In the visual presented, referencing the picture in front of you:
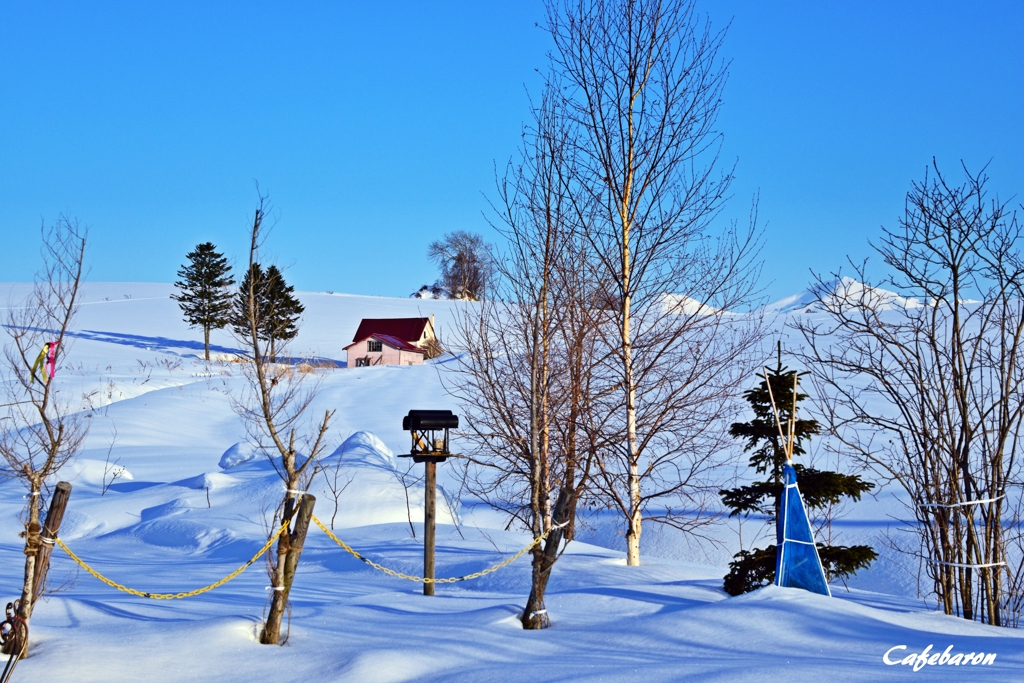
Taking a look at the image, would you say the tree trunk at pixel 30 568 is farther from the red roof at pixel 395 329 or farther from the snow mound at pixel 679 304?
the red roof at pixel 395 329

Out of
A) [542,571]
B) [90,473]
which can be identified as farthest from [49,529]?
[90,473]

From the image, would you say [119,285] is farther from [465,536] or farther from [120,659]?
[120,659]

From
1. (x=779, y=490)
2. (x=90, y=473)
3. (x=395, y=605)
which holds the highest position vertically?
(x=90, y=473)

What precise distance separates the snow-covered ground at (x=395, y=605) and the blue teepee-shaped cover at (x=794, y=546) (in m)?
0.51

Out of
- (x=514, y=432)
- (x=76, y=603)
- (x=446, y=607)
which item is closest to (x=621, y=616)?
(x=446, y=607)

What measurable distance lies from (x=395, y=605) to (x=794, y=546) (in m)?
3.51

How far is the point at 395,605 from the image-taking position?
7410 millimetres

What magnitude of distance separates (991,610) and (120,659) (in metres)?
7.12

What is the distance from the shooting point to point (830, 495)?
8414mm

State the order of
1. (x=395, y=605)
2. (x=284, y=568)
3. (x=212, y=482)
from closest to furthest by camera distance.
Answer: (x=284, y=568) < (x=395, y=605) < (x=212, y=482)

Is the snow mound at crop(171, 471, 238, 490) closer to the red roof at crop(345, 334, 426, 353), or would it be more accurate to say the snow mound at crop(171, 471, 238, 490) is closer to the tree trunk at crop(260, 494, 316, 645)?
the tree trunk at crop(260, 494, 316, 645)

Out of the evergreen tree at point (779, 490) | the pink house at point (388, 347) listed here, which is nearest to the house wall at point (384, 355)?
the pink house at point (388, 347)

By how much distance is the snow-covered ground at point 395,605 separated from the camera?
5055mm

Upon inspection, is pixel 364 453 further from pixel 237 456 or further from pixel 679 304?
pixel 679 304
